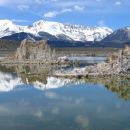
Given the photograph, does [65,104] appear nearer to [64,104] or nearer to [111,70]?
[64,104]

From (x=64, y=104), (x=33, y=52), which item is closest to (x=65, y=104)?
(x=64, y=104)

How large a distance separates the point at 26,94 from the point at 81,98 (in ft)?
31.6

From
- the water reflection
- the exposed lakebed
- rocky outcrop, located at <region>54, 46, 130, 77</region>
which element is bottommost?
the exposed lakebed

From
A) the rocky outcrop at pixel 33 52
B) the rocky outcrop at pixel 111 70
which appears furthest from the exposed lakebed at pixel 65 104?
the rocky outcrop at pixel 33 52

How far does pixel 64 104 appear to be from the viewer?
56.3m

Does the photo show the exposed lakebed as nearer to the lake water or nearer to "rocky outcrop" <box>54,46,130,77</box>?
the lake water

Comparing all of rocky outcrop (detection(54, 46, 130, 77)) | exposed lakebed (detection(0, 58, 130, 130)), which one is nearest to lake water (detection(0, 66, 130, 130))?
exposed lakebed (detection(0, 58, 130, 130))

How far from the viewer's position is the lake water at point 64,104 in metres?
42.8

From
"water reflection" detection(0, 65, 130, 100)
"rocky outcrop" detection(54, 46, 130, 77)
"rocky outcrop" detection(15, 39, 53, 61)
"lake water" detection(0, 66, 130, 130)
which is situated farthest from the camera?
"rocky outcrop" detection(15, 39, 53, 61)

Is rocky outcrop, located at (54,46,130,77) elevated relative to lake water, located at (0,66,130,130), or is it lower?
elevated

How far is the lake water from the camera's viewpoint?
4281cm

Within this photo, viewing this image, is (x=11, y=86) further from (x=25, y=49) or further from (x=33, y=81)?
(x=25, y=49)

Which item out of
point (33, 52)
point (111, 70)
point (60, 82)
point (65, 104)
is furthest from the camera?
point (33, 52)

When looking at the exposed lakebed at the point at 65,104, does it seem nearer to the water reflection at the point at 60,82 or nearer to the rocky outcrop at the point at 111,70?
the water reflection at the point at 60,82
